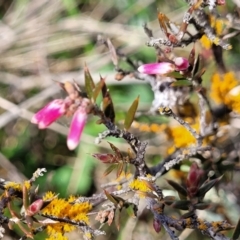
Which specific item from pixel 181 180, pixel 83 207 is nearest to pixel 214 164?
pixel 181 180

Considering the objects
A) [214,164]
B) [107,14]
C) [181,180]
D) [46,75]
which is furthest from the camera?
[107,14]

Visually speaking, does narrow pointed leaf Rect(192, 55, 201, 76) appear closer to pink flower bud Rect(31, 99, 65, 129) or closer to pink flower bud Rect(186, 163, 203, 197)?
pink flower bud Rect(186, 163, 203, 197)

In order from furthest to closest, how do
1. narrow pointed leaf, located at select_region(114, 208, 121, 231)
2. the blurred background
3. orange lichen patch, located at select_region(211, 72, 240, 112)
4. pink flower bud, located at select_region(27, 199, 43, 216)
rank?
the blurred background, orange lichen patch, located at select_region(211, 72, 240, 112), narrow pointed leaf, located at select_region(114, 208, 121, 231), pink flower bud, located at select_region(27, 199, 43, 216)

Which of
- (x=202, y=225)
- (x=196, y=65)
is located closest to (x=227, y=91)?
(x=196, y=65)

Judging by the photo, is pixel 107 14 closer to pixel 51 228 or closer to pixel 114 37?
pixel 114 37

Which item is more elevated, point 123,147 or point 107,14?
point 107,14

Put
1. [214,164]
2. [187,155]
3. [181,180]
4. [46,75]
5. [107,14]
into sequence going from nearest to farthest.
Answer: [187,155] → [214,164] → [181,180] → [46,75] → [107,14]

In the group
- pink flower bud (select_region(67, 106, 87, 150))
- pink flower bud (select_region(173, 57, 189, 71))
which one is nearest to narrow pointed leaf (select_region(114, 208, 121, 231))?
pink flower bud (select_region(67, 106, 87, 150))

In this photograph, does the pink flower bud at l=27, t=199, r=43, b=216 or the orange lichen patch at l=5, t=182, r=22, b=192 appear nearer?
the pink flower bud at l=27, t=199, r=43, b=216
